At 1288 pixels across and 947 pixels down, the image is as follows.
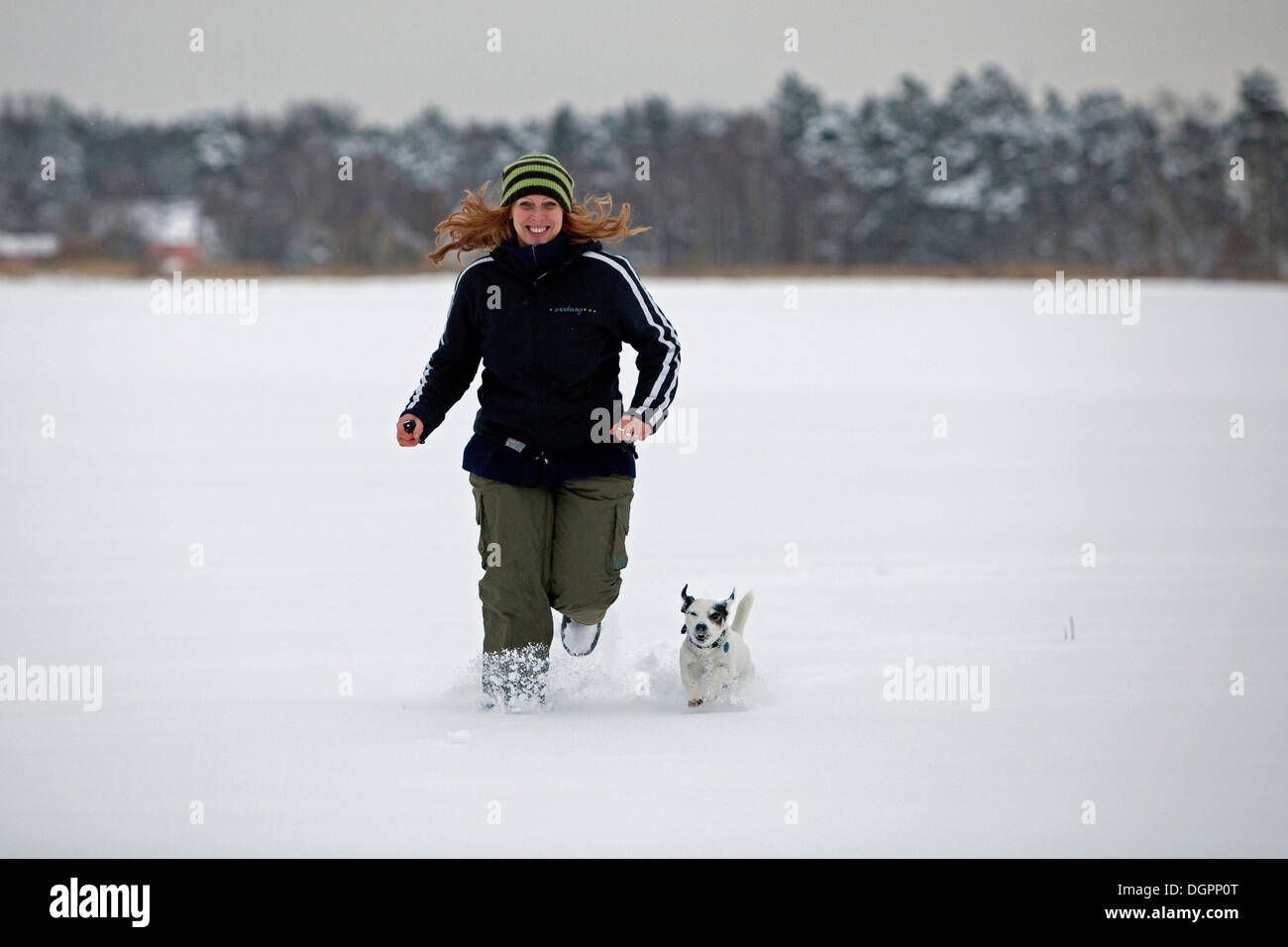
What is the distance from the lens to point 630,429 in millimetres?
4562

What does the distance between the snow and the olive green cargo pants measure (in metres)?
0.31

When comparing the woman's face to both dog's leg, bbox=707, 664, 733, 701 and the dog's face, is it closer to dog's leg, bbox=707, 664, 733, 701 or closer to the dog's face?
the dog's face

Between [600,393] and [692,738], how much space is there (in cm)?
111

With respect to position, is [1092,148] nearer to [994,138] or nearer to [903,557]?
[994,138]

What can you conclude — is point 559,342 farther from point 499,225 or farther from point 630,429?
point 499,225

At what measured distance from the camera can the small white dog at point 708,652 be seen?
15.1 ft

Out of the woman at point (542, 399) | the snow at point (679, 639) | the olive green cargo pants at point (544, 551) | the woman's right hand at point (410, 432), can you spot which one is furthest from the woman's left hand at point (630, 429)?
the snow at point (679, 639)

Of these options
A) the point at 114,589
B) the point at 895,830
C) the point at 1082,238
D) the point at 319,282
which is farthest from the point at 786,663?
the point at 1082,238

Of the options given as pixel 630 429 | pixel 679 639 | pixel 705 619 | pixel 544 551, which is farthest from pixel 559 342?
pixel 679 639

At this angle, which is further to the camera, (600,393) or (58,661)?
(58,661)

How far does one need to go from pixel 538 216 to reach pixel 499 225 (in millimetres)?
193

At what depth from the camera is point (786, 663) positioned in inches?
219

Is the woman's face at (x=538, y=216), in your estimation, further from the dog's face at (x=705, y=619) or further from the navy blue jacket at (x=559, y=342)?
the dog's face at (x=705, y=619)

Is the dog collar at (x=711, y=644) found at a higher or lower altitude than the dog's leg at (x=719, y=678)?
higher
